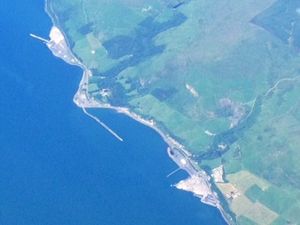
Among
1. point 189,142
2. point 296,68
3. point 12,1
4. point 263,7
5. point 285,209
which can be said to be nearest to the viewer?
point 285,209

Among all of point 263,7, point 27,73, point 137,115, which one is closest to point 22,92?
point 27,73

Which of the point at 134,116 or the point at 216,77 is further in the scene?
the point at 216,77

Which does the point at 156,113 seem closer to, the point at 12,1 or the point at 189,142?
the point at 189,142

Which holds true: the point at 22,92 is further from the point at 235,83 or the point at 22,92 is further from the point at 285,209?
the point at 285,209

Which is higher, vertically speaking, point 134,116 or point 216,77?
point 216,77

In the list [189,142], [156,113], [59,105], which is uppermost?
[59,105]

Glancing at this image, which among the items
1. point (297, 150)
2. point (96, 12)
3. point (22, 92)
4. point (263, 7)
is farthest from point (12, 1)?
point (297, 150)

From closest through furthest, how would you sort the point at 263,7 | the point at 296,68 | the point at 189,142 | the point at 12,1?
the point at 189,142
the point at 296,68
the point at 263,7
the point at 12,1

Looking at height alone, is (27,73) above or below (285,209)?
above

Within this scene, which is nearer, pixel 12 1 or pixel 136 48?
pixel 136 48
